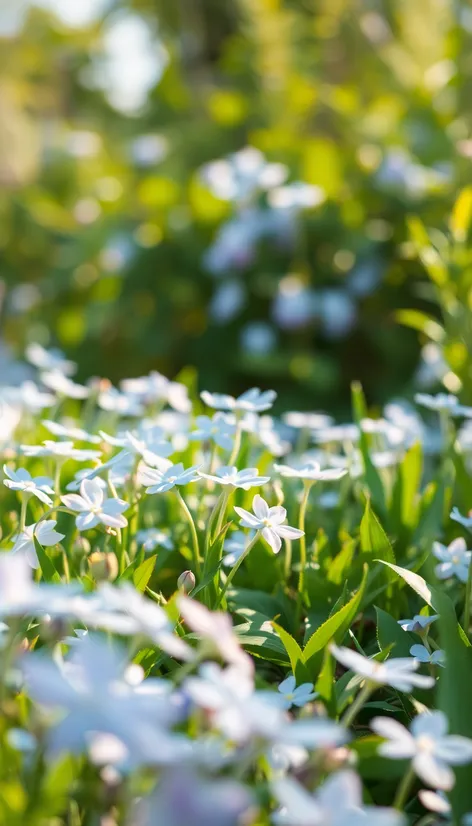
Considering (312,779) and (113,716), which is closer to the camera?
(113,716)

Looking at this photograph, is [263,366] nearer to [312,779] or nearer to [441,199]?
[441,199]

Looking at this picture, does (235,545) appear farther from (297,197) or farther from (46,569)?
(297,197)

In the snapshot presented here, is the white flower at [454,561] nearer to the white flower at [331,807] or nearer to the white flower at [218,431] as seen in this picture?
the white flower at [218,431]

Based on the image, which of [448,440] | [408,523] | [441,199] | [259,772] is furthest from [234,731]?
[441,199]

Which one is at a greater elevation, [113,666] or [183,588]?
[113,666]

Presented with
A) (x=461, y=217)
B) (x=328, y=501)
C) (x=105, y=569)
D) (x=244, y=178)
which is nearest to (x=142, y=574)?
(x=105, y=569)

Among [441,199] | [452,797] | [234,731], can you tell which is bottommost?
[452,797]

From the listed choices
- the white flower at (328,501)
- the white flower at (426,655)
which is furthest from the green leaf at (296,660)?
the white flower at (328,501)
